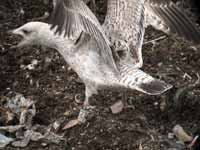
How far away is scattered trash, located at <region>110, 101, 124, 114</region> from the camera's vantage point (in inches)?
191

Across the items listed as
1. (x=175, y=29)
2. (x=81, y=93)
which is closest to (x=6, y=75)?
(x=81, y=93)

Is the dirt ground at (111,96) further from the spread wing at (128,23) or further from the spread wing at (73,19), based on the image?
the spread wing at (73,19)

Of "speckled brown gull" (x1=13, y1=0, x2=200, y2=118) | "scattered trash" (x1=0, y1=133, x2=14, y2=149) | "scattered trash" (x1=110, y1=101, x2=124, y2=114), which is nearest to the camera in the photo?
"speckled brown gull" (x1=13, y1=0, x2=200, y2=118)

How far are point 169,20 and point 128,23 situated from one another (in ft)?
Result: 1.15

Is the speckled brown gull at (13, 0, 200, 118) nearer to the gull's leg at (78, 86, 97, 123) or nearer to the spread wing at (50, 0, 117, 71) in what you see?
the gull's leg at (78, 86, 97, 123)

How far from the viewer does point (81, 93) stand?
16.8 feet

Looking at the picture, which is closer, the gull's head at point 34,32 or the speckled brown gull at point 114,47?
the speckled brown gull at point 114,47

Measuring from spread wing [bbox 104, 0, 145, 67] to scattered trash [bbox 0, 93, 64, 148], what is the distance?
858 millimetres

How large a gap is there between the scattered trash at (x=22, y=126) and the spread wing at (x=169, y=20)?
1127mm

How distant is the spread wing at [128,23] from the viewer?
14.5 ft

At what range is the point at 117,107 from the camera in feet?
16.1

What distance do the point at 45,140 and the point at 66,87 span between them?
2.68ft

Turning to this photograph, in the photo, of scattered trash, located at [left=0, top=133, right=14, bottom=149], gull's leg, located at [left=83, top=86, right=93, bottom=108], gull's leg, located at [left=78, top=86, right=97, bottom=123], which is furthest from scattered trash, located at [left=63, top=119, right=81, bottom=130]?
scattered trash, located at [left=0, top=133, right=14, bottom=149]

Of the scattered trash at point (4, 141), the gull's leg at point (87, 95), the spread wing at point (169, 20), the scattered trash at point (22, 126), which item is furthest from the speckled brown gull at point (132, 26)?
the scattered trash at point (4, 141)
